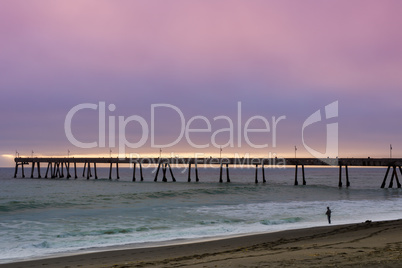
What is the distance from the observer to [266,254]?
1138cm

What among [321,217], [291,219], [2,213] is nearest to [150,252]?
[291,219]

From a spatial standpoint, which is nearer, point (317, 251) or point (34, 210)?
point (317, 251)

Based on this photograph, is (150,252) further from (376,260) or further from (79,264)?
(376,260)

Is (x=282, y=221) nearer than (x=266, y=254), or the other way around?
(x=266, y=254)

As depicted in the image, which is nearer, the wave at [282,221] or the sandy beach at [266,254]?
the sandy beach at [266,254]

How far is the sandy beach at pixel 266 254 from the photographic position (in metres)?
9.50

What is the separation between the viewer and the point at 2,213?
96.1ft

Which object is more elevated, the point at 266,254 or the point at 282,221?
the point at 266,254

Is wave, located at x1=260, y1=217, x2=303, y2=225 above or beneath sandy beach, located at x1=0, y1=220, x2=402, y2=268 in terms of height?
beneath

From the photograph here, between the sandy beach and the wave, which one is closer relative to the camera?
the sandy beach

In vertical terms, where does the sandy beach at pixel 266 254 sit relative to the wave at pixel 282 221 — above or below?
above

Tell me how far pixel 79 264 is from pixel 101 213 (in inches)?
694

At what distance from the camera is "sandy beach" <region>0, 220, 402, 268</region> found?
374 inches

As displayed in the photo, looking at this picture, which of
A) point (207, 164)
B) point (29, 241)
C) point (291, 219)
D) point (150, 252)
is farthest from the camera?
point (207, 164)
